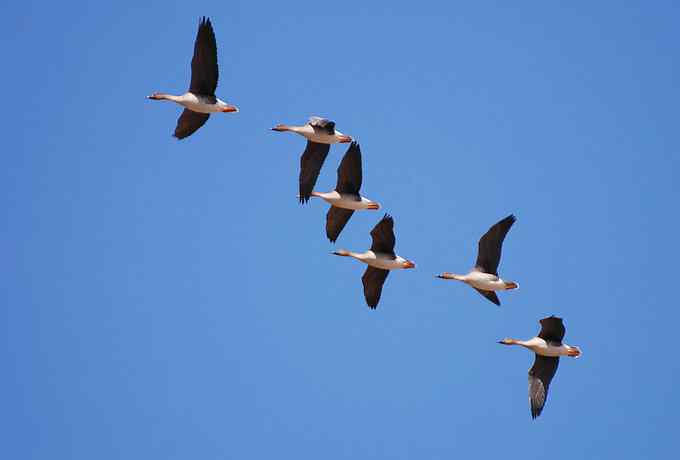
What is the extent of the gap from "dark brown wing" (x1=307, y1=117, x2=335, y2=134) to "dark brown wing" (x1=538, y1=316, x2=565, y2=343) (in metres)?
7.22

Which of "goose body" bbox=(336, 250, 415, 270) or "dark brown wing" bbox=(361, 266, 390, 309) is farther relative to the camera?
"dark brown wing" bbox=(361, 266, 390, 309)

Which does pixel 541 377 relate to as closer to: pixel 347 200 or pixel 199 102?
pixel 347 200

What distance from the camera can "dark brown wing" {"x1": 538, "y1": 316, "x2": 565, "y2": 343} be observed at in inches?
1395

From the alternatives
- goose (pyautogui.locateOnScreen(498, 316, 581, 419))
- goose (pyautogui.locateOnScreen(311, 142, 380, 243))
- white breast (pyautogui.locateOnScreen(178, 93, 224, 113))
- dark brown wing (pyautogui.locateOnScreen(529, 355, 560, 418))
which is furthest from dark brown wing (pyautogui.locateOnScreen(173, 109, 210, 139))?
dark brown wing (pyautogui.locateOnScreen(529, 355, 560, 418))

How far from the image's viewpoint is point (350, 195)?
37.7m

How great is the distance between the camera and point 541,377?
118 feet

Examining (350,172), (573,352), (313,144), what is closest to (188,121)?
(313,144)

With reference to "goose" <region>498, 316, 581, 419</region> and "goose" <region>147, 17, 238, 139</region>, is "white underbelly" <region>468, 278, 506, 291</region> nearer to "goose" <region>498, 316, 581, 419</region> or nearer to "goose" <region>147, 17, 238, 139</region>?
"goose" <region>498, 316, 581, 419</region>

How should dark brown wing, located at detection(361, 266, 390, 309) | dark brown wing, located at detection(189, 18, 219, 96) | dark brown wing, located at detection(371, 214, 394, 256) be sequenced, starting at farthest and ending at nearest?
dark brown wing, located at detection(361, 266, 390, 309)
dark brown wing, located at detection(371, 214, 394, 256)
dark brown wing, located at detection(189, 18, 219, 96)

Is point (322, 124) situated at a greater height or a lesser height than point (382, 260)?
greater

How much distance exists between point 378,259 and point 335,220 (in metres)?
1.91

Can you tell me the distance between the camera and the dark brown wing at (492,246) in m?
35.5

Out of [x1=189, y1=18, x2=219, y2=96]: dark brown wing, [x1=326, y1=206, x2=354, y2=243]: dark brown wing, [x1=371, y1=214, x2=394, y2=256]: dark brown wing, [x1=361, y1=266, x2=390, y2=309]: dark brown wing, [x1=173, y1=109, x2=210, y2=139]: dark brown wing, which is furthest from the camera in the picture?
[x1=326, y1=206, x2=354, y2=243]: dark brown wing

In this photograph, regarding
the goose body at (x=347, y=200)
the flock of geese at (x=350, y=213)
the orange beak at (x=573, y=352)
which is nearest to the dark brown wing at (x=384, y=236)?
the flock of geese at (x=350, y=213)
